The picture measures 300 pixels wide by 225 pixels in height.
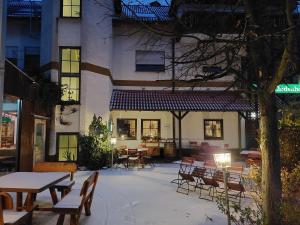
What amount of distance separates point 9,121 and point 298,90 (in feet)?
50.6

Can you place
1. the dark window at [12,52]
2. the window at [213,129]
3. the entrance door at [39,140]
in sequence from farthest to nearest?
1. the window at [213,129]
2. the dark window at [12,52]
3. the entrance door at [39,140]

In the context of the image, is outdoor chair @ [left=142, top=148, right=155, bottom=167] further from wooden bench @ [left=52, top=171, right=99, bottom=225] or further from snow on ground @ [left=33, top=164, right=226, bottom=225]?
wooden bench @ [left=52, top=171, right=99, bottom=225]

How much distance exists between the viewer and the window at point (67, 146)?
43.3ft

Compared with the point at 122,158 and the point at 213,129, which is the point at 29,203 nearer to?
the point at 122,158

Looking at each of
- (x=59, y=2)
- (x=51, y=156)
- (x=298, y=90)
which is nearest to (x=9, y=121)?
(x=51, y=156)

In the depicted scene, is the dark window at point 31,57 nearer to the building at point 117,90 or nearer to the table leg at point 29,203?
the building at point 117,90

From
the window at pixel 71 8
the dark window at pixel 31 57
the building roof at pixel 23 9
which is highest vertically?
the building roof at pixel 23 9

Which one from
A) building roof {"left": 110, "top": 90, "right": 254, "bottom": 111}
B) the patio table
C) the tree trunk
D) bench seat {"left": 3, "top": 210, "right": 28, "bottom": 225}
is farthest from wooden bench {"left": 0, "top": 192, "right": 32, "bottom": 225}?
building roof {"left": 110, "top": 90, "right": 254, "bottom": 111}

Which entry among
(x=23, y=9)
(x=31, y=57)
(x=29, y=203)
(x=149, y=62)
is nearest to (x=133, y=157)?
(x=149, y=62)

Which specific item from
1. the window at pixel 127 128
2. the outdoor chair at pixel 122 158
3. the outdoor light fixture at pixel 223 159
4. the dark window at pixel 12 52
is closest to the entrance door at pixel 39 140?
the outdoor chair at pixel 122 158

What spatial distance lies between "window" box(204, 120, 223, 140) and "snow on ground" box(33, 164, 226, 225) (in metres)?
7.82

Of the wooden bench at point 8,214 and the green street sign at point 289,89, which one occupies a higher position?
the green street sign at point 289,89

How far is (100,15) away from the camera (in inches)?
567

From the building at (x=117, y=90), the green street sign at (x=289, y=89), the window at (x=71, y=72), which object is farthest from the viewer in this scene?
the green street sign at (x=289, y=89)
